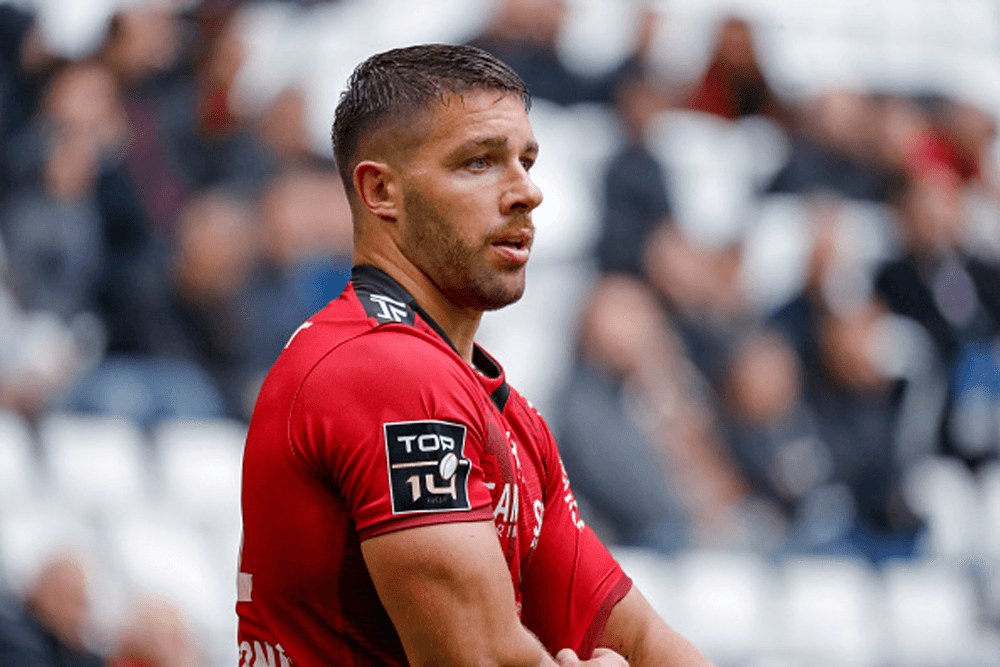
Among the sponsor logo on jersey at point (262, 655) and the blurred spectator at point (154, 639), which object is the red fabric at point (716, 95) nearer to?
the blurred spectator at point (154, 639)

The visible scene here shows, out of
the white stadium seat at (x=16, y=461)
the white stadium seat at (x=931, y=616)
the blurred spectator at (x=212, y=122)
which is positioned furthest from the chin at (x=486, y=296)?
the white stadium seat at (x=931, y=616)

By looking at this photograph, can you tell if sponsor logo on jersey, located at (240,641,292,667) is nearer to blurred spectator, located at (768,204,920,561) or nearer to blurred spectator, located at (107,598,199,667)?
blurred spectator, located at (107,598,199,667)

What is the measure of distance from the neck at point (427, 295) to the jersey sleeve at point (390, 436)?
28 centimetres

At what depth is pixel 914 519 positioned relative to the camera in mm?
6633

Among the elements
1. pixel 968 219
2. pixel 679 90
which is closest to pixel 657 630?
pixel 679 90

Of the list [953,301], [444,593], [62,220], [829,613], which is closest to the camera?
[444,593]

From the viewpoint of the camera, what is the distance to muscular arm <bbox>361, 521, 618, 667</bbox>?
1.70 metres

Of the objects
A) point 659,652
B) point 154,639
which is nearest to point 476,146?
point 659,652

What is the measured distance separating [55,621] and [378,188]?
3.58 m

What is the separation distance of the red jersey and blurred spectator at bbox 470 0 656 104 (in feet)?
15.0

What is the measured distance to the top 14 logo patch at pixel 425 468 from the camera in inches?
67.5

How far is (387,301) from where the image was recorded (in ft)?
6.66

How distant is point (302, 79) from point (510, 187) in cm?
422

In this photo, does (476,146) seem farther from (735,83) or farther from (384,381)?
(735,83)
